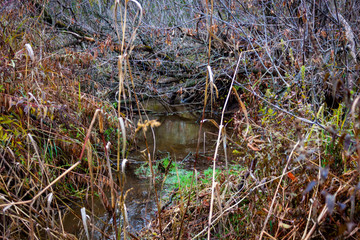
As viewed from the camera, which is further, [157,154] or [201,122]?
[157,154]

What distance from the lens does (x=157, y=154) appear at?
14.0ft

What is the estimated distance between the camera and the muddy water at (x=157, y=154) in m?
2.52

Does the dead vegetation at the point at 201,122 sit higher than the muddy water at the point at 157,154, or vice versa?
the dead vegetation at the point at 201,122

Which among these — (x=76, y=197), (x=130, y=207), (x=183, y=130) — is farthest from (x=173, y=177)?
(x=183, y=130)

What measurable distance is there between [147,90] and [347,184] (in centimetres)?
562

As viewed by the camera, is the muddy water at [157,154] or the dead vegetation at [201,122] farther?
the muddy water at [157,154]

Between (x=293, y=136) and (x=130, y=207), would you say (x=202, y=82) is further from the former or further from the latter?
(x=293, y=136)

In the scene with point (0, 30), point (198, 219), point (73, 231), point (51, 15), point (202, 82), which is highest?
point (51, 15)

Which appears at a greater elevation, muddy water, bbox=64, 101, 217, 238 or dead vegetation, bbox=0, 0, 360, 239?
dead vegetation, bbox=0, 0, 360, 239

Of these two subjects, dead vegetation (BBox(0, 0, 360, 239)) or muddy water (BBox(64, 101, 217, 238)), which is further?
muddy water (BBox(64, 101, 217, 238))

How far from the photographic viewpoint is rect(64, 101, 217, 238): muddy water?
2.52 m

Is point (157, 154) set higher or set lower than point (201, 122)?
lower

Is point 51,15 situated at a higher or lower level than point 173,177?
higher

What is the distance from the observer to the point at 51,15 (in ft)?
18.5
